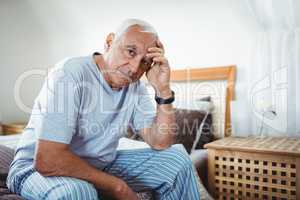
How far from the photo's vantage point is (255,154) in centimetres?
171

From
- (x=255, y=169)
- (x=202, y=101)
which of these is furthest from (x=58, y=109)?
(x=202, y=101)

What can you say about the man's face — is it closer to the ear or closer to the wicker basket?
the ear

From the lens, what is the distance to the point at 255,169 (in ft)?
5.65

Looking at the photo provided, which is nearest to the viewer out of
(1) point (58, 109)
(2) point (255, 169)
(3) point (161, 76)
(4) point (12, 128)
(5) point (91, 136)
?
(1) point (58, 109)

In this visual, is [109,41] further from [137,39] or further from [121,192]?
[121,192]

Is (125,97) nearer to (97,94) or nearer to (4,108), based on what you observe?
(97,94)

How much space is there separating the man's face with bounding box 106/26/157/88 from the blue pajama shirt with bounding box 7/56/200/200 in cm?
6

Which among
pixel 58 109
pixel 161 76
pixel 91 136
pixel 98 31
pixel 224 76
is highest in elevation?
pixel 98 31

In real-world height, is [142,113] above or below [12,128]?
above

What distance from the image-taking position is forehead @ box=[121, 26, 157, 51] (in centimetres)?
116

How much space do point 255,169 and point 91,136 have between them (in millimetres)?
1012

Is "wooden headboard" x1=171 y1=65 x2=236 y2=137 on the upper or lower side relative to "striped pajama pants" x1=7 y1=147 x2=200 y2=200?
upper

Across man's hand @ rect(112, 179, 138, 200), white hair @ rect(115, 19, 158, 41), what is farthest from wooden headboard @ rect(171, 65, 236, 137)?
man's hand @ rect(112, 179, 138, 200)

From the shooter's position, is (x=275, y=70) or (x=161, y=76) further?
(x=275, y=70)
